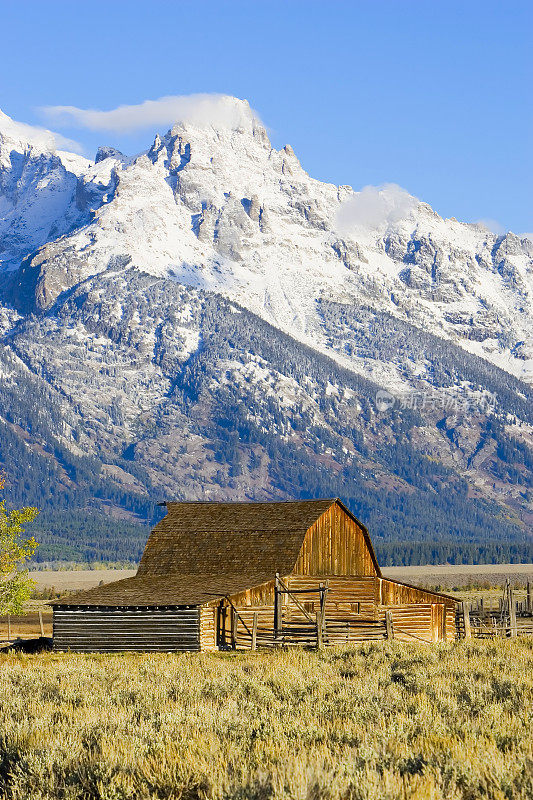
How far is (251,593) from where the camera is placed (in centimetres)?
4375

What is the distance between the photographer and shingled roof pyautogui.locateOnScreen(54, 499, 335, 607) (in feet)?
147

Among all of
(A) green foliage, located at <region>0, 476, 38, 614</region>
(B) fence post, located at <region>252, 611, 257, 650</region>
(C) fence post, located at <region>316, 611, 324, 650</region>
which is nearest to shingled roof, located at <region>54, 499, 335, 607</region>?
(B) fence post, located at <region>252, 611, 257, 650</region>

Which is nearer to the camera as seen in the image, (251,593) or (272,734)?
(272,734)

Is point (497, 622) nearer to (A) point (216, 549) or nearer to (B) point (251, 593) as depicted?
(A) point (216, 549)

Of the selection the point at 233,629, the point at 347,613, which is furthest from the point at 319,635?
the point at 347,613

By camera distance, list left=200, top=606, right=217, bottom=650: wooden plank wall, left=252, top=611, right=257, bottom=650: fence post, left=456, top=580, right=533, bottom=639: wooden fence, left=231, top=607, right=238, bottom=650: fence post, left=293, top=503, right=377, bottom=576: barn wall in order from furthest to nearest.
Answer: left=293, top=503, right=377, bottom=576: barn wall → left=456, top=580, right=533, bottom=639: wooden fence → left=231, top=607, right=238, bottom=650: fence post → left=200, top=606, right=217, bottom=650: wooden plank wall → left=252, top=611, right=257, bottom=650: fence post

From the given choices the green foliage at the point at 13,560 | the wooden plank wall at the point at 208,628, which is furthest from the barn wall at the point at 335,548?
the green foliage at the point at 13,560

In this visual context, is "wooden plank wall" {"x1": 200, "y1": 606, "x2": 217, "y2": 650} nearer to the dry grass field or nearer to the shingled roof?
the shingled roof

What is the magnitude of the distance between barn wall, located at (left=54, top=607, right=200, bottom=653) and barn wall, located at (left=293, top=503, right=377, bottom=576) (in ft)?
22.2

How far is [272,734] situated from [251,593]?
27883mm

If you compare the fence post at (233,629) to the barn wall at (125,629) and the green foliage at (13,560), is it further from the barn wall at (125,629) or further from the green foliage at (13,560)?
the green foliage at (13,560)

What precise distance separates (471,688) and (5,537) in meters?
31.6

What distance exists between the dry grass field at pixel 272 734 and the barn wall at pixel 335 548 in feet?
66.7

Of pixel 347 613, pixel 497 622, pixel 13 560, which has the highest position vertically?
pixel 13 560
